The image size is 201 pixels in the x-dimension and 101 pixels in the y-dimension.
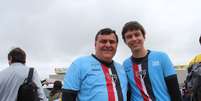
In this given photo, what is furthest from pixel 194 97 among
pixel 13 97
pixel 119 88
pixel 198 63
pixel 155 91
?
pixel 13 97

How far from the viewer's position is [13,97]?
6547mm

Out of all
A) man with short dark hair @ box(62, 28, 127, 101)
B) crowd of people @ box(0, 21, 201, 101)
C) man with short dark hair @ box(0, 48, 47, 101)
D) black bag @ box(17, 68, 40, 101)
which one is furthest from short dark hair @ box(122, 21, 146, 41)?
man with short dark hair @ box(0, 48, 47, 101)

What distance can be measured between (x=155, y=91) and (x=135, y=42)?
0.50 metres

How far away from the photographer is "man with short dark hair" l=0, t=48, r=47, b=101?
21.6 feet

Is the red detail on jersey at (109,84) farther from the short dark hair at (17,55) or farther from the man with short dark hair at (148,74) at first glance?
the short dark hair at (17,55)

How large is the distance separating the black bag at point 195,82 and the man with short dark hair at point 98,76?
0.99m

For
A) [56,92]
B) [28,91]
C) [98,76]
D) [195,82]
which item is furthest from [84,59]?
[56,92]

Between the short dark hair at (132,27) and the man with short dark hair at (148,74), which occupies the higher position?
the short dark hair at (132,27)

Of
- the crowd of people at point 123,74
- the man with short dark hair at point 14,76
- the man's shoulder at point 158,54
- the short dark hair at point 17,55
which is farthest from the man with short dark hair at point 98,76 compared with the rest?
the short dark hair at point 17,55

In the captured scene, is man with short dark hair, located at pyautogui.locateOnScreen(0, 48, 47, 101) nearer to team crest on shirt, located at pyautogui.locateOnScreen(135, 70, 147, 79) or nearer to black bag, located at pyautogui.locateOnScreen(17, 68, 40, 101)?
black bag, located at pyautogui.locateOnScreen(17, 68, 40, 101)

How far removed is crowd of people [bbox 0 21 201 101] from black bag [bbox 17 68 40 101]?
236 cm

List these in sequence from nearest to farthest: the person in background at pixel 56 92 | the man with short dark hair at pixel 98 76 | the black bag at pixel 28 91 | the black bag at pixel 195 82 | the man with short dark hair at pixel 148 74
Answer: the man with short dark hair at pixel 98 76 → the man with short dark hair at pixel 148 74 → the black bag at pixel 195 82 → the black bag at pixel 28 91 → the person in background at pixel 56 92

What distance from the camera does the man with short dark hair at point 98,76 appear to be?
400 centimetres

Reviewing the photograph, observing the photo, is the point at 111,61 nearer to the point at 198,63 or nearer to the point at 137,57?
the point at 137,57
